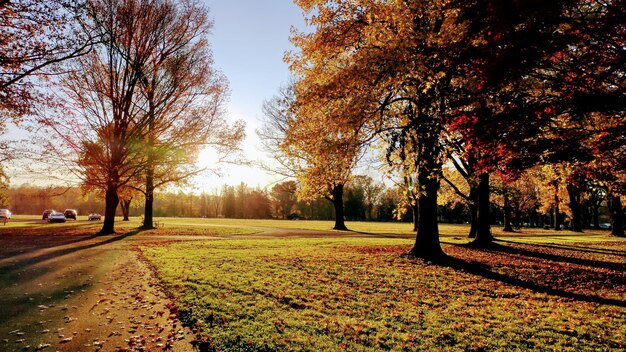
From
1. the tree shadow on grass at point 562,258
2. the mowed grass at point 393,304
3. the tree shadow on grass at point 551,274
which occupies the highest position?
the mowed grass at point 393,304

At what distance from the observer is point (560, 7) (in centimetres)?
A: 527

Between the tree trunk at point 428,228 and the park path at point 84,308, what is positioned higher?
the tree trunk at point 428,228

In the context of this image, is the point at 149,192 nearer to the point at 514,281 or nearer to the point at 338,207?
the point at 338,207

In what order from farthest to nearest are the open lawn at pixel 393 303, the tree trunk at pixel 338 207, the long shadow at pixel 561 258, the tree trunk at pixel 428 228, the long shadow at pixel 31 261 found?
the tree trunk at pixel 338 207 < the tree trunk at pixel 428 228 < the long shadow at pixel 561 258 < the long shadow at pixel 31 261 < the open lawn at pixel 393 303

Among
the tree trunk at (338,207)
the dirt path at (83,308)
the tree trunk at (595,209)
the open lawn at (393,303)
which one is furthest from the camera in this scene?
the tree trunk at (595,209)

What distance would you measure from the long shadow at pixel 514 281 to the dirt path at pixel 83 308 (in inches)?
362

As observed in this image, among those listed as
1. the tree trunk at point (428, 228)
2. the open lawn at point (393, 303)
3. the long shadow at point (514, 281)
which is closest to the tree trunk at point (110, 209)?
the open lawn at point (393, 303)

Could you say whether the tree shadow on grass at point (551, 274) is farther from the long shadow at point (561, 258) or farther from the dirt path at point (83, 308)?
the dirt path at point (83, 308)

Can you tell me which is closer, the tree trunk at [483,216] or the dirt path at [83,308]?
the dirt path at [83,308]

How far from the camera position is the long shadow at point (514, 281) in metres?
8.29

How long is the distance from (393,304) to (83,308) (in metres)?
6.50

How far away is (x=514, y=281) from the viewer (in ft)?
34.0

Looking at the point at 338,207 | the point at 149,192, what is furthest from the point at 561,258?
the point at 149,192

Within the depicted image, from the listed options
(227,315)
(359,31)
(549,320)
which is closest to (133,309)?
(227,315)
